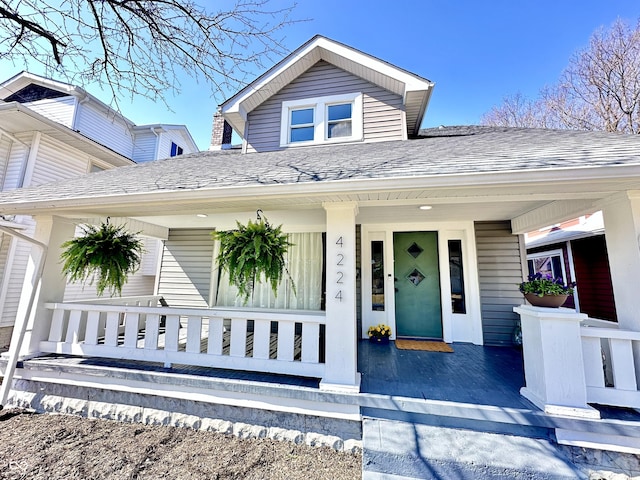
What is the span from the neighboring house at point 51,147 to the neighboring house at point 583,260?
960 cm

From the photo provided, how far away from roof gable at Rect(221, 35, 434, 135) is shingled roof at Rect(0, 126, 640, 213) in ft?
3.81

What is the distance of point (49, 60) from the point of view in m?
3.64

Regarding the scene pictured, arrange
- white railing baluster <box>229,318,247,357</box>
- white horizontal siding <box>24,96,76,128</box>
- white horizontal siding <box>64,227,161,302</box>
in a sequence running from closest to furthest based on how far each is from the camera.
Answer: white railing baluster <box>229,318,247,357</box> < white horizontal siding <box>24,96,76,128</box> < white horizontal siding <box>64,227,161,302</box>

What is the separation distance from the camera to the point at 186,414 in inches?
128

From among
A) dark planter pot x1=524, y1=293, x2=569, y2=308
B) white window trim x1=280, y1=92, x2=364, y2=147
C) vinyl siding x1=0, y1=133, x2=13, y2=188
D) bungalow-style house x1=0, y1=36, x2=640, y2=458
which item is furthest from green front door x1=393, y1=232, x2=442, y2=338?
vinyl siding x1=0, y1=133, x2=13, y2=188

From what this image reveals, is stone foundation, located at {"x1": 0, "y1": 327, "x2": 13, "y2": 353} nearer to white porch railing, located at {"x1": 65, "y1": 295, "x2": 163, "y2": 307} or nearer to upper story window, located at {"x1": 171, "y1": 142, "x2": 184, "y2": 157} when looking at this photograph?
white porch railing, located at {"x1": 65, "y1": 295, "x2": 163, "y2": 307}

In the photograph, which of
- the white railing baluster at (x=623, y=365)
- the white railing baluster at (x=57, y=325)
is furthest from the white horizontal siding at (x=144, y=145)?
the white railing baluster at (x=623, y=365)

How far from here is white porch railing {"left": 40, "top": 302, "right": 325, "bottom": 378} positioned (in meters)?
3.13

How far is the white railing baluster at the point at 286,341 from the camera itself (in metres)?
3.16

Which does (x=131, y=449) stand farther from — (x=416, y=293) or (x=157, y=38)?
(x=157, y=38)

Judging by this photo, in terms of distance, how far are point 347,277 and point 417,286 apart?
8.84 ft

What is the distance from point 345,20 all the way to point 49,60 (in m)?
4.66

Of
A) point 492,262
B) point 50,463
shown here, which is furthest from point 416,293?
point 50,463

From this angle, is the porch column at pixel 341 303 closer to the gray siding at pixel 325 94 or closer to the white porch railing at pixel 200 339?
the white porch railing at pixel 200 339
